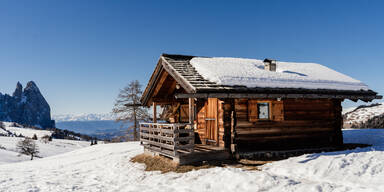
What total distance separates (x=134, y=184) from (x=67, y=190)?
2.23 meters

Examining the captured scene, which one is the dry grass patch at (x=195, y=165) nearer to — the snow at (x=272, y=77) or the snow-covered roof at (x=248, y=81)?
the snow-covered roof at (x=248, y=81)

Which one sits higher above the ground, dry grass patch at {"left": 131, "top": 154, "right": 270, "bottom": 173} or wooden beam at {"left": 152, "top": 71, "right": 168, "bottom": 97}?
wooden beam at {"left": 152, "top": 71, "right": 168, "bottom": 97}

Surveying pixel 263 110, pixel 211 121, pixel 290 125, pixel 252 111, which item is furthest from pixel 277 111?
pixel 211 121

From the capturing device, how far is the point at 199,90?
983 cm

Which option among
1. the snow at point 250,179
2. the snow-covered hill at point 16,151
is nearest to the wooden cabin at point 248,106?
the snow at point 250,179

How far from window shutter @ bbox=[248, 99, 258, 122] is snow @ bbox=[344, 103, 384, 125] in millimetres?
19547

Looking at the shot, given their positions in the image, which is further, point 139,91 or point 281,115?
point 139,91

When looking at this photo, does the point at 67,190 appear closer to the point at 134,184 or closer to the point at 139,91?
the point at 134,184

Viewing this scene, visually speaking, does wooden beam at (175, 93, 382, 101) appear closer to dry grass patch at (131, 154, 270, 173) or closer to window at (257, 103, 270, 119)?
window at (257, 103, 270, 119)

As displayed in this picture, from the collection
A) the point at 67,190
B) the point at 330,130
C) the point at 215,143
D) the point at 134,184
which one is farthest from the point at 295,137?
the point at 67,190

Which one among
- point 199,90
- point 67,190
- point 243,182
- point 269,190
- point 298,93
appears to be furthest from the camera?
point 298,93

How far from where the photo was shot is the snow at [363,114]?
26234 mm

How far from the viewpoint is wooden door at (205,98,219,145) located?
41.3 ft

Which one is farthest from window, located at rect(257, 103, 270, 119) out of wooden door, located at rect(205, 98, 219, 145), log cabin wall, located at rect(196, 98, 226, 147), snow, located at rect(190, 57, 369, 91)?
wooden door, located at rect(205, 98, 219, 145)
